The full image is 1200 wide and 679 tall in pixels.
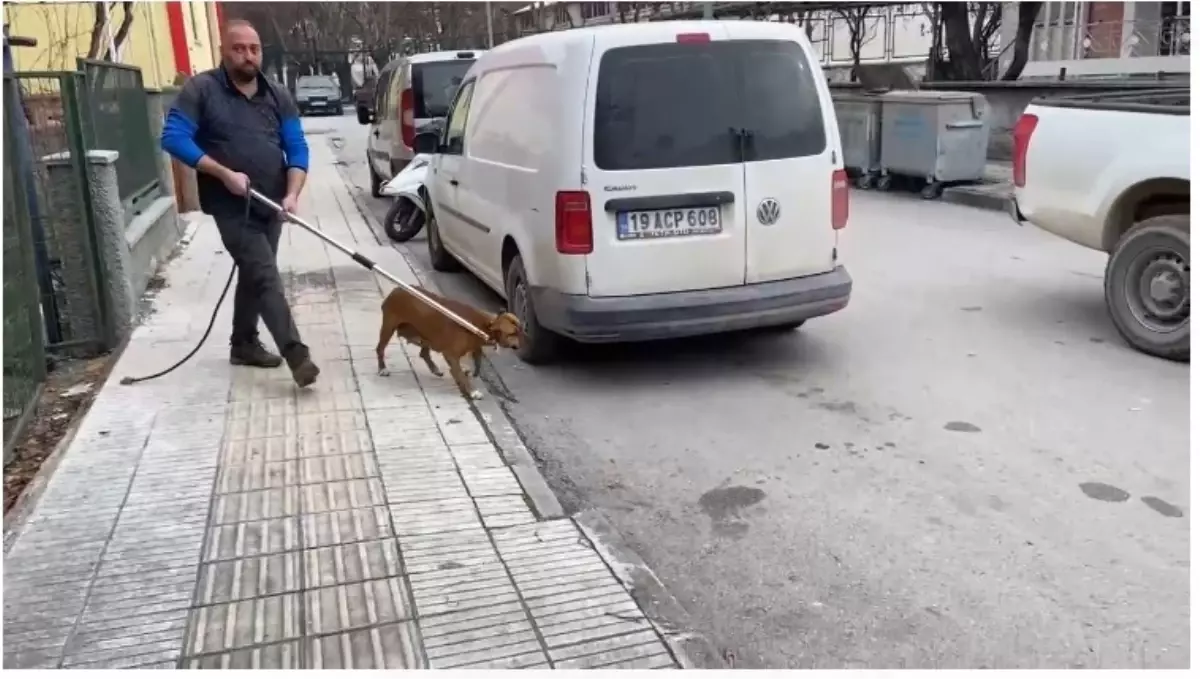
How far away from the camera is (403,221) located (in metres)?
10.5

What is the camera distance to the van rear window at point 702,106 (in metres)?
5.17

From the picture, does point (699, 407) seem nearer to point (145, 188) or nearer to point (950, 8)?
point (145, 188)

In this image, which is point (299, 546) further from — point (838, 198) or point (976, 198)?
point (976, 198)

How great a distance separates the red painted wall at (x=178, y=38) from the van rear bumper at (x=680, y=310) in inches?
518

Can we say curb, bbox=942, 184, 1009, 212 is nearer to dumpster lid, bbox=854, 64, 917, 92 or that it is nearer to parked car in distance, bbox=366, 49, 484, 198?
dumpster lid, bbox=854, 64, 917, 92

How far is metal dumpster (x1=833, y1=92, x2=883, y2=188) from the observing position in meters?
13.8

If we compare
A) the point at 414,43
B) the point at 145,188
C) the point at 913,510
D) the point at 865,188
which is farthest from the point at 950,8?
the point at 414,43

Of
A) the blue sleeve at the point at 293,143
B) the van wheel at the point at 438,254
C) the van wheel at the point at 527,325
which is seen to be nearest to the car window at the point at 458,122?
the van wheel at the point at 438,254

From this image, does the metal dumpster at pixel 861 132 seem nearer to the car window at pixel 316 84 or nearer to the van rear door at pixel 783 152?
the van rear door at pixel 783 152

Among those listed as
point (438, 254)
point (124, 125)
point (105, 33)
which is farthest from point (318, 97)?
point (438, 254)

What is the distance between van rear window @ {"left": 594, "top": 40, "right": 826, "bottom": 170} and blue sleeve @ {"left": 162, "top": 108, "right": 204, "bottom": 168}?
200 centimetres

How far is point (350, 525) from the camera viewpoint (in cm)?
374

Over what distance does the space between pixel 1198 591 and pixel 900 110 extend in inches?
422

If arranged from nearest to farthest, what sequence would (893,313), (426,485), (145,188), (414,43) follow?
1. (426,485)
2. (893,313)
3. (145,188)
4. (414,43)
